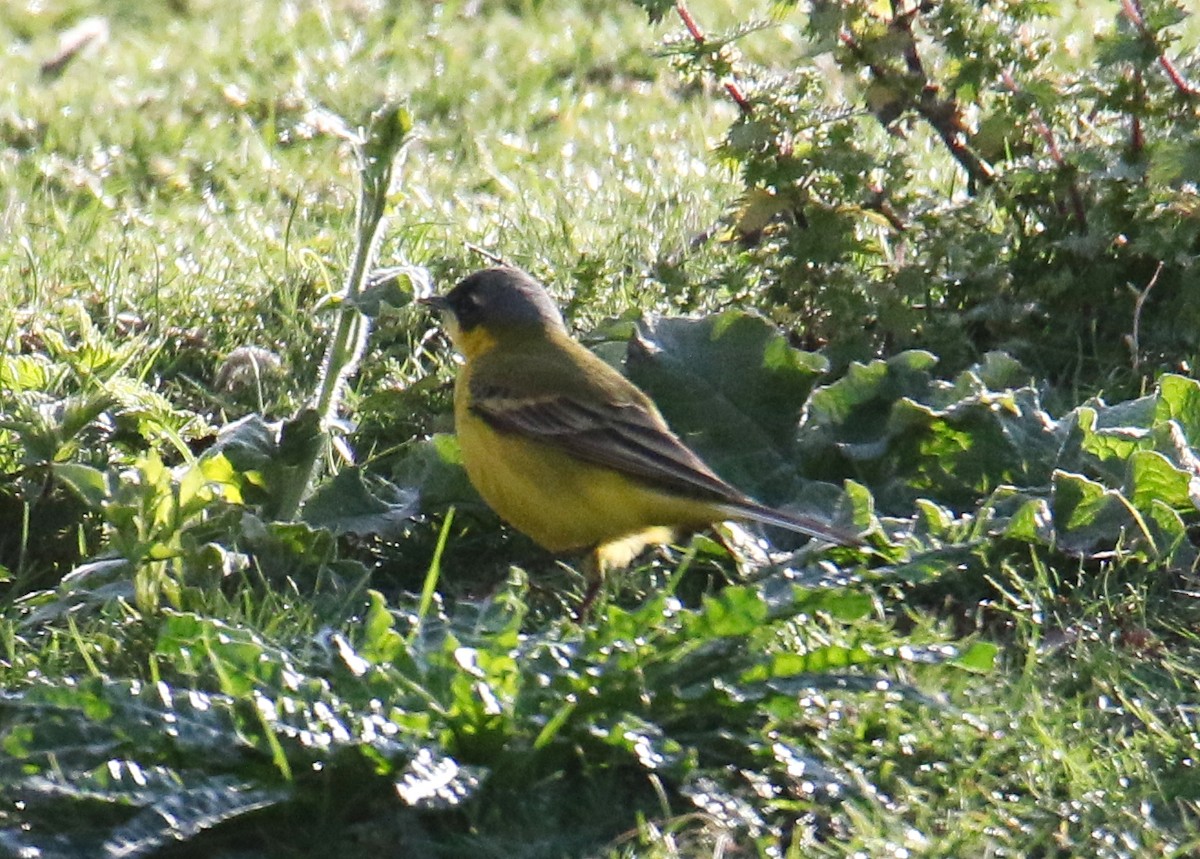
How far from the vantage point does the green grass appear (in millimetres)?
3678

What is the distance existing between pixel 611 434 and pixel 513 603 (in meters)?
1.05

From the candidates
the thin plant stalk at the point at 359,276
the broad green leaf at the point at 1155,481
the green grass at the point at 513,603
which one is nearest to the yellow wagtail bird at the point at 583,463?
the green grass at the point at 513,603

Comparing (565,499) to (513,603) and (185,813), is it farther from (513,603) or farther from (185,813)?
(185,813)

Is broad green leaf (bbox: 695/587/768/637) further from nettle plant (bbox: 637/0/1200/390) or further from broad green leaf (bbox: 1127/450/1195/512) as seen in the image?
nettle plant (bbox: 637/0/1200/390)

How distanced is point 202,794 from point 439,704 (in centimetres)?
Answer: 51

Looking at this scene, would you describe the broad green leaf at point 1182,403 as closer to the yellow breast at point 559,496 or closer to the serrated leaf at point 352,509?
the yellow breast at point 559,496

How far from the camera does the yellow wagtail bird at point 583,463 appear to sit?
5078 mm

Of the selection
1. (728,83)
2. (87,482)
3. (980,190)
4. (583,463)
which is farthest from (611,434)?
(980,190)

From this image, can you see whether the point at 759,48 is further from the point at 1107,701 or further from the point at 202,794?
the point at 202,794

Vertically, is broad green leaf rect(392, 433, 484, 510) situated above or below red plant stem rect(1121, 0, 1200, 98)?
below

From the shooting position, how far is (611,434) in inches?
207

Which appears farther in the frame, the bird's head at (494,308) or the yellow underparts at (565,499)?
the bird's head at (494,308)

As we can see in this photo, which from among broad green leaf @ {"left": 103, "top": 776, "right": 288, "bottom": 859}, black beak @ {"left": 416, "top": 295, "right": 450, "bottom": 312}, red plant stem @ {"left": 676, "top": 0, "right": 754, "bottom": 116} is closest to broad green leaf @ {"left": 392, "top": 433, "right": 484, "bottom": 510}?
black beak @ {"left": 416, "top": 295, "right": 450, "bottom": 312}

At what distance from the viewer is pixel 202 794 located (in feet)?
11.6
